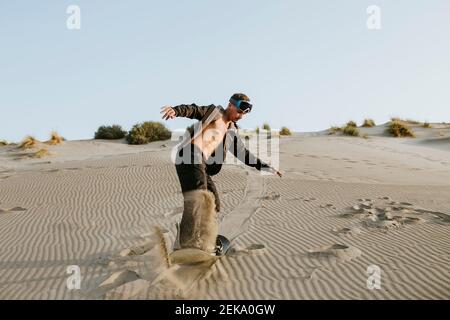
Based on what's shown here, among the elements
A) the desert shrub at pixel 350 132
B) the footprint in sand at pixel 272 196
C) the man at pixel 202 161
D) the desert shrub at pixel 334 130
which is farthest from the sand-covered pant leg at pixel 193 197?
the desert shrub at pixel 334 130

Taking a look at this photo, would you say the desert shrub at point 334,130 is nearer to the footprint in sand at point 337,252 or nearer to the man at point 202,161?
the footprint in sand at point 337,252

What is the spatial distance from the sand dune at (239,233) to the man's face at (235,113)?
149cm

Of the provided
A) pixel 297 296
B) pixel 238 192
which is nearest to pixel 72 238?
pixel 297 296

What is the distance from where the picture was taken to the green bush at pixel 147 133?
24688mm

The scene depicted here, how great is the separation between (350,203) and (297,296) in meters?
4.70

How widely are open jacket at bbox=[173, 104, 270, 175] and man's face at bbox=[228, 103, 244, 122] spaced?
11 centimetres

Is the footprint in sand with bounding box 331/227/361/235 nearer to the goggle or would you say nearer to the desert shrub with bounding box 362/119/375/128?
the goggle

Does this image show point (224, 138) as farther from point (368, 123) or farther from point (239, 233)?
point (368, 123)

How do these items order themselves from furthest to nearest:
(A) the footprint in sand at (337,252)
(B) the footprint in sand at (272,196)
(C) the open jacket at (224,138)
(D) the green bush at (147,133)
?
(D) the green bush at (147,133)
(B) the footprint in sand at (272,196)
(A) the footprint in sand at (337,252)
(C) the open jacket at (224,138)

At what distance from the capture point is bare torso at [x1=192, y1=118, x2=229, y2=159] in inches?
189

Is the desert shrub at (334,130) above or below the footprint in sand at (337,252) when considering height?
above

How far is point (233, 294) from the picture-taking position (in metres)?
4.30
